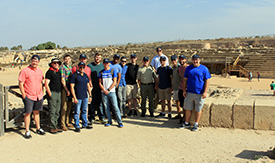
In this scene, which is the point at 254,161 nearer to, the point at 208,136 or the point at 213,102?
the point at 208,136

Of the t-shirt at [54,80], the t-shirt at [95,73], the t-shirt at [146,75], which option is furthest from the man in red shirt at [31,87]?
the t-shirt at [146,75]

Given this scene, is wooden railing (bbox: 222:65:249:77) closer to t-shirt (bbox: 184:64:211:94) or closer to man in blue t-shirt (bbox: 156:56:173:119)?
man in blue t-shirt (bbox: 156:56:173:119)

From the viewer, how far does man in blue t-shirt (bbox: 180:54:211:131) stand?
20.1 feet

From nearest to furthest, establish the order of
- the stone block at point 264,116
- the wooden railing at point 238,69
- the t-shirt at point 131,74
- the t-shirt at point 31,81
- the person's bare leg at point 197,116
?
the t-shirt at point 31,81, the stone block at point 264,116, the person's bare leg at point 197,116, the t-shirt at point 131,74, the wooden railing at point 238,69

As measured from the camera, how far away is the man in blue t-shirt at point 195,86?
20.1 feet

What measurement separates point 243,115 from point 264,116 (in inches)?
18.4

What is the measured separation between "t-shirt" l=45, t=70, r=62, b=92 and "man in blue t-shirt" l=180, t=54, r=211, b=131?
315 cm

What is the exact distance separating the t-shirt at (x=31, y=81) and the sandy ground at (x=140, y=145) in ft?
3.40

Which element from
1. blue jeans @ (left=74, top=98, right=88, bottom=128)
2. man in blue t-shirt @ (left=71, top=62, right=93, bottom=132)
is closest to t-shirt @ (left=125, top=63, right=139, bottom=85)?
man in blue t-shirt @ (left=71, top=62, right=93, bottom=132)

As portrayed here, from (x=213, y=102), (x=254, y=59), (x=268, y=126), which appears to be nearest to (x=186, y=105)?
(x=213, y=102)

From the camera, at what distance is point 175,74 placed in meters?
7.09

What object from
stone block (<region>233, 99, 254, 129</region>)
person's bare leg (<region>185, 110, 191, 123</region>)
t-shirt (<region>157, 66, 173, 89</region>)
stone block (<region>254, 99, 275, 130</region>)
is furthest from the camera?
t-shirt (<region>157, 66, 173, 89</region>)

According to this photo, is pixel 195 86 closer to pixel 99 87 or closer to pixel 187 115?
pixel 187 115

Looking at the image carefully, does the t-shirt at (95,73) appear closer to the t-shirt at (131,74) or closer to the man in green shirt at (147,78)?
the t-shirt at (131,74)
